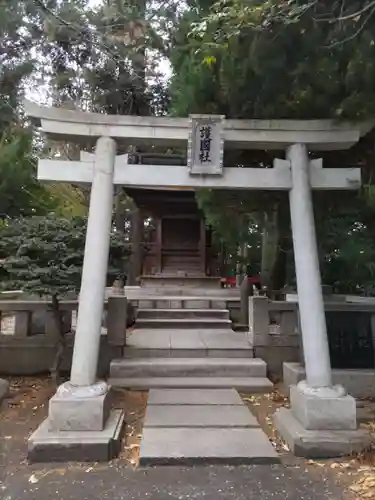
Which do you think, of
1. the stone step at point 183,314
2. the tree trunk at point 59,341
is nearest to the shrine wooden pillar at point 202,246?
the stone step at point 183,314

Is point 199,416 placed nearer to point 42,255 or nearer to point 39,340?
point 42,255

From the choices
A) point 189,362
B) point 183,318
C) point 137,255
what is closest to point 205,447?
point 189,362

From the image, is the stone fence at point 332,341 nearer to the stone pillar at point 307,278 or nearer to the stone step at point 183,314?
the stone pillar at point 307,278

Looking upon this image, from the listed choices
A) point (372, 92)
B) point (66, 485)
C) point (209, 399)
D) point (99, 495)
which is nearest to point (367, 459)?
point (209, 399)

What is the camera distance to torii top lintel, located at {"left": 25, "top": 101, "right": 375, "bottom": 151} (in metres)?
4.98

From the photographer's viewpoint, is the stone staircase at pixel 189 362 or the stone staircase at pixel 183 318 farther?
the stone staircase at pixel 183 318

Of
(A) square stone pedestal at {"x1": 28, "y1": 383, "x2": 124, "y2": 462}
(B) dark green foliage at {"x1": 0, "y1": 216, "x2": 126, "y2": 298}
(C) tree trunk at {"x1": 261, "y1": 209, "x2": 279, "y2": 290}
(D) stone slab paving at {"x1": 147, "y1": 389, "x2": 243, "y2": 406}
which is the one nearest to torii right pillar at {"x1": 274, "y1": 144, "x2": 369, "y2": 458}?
(D) stone slab paving at {"x1": 147, "y1": 389, "x2": 243, "y2": 406}

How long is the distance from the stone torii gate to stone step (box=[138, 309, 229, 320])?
201 inches

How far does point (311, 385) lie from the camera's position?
4543 millimetres

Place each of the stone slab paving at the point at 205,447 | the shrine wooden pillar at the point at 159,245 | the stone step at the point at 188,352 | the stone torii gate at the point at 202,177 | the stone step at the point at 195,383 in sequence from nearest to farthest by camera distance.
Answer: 1. the stone slab paving at the point at 205,447
2. the stone torii gate at the point at 202,177
3. the stone step at the point at 195,383
4. the stone step at the point at 188,352
5. the shrine wooden pillar at the point at 159,245

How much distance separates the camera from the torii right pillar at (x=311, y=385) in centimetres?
405

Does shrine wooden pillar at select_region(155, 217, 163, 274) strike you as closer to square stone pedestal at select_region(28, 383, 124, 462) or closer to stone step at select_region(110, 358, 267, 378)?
stone step at select_region(110, 358, 267, 378)

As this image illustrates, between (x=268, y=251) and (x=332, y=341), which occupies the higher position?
(x=268, y=251)

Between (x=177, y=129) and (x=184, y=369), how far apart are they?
339 centimetres
